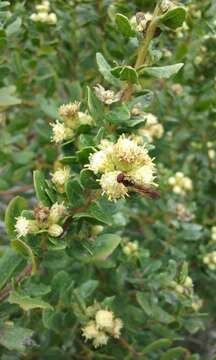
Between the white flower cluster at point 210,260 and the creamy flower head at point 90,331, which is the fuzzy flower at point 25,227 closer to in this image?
the creamy flower head at point 90,331

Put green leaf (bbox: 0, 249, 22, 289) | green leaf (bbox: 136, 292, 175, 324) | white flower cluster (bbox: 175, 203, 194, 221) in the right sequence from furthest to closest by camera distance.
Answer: white flower cluster (bbox: 175, 203, 194, 221), green leaf (bbox: 136, 292, 175, 324), green leaf (bbox: 0, 249, 22, 289)

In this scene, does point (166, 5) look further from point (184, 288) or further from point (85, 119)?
point (184, 288)

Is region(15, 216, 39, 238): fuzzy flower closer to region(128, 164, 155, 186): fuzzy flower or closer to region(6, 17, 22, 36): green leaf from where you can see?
region(128, 164, 155, 186): fuzzy flower

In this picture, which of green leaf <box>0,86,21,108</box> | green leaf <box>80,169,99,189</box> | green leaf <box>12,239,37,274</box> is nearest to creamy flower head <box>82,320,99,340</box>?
green leaf <box>12,239,37,274</box>

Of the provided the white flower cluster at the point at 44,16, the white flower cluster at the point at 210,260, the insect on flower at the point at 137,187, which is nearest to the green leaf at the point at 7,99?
the white flower cluster at the point at 44,16

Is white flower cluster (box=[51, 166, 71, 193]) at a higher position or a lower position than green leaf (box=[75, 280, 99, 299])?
higher

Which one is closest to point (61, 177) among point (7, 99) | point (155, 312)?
point (7, 99)
